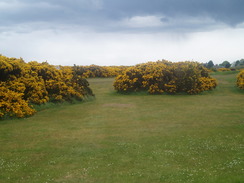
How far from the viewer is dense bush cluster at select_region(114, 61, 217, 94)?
2534 centimetres

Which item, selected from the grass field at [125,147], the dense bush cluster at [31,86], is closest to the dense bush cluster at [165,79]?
the dense bush cluster at [31,86]

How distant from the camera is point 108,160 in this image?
8.16 metres

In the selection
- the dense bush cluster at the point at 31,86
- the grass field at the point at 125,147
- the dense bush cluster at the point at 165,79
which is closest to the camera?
the grass field at the point at 125,147

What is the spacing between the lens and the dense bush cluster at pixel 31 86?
48.9ft

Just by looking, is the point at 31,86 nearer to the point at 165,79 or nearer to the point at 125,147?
the point at 125,147

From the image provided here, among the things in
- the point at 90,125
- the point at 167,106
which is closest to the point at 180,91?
the point at 167,106

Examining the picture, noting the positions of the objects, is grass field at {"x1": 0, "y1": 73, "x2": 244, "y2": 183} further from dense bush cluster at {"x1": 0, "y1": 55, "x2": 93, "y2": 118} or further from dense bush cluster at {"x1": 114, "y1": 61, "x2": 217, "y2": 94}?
dense bush cluster at {"x1": 114, "y1": 61, "x2": 217, "y2": 94}

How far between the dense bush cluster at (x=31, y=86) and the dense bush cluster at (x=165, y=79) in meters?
5.55

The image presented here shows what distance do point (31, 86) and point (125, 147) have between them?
33.8 ft

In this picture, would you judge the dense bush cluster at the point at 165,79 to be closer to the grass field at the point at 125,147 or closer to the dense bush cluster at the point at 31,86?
the dense bush cluster at the point at 31,86

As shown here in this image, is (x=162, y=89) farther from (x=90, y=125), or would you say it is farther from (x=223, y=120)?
(x=90, y=125)

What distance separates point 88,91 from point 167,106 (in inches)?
306

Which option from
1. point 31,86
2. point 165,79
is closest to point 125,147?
point 31,86

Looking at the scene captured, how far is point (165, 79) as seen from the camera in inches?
1035
